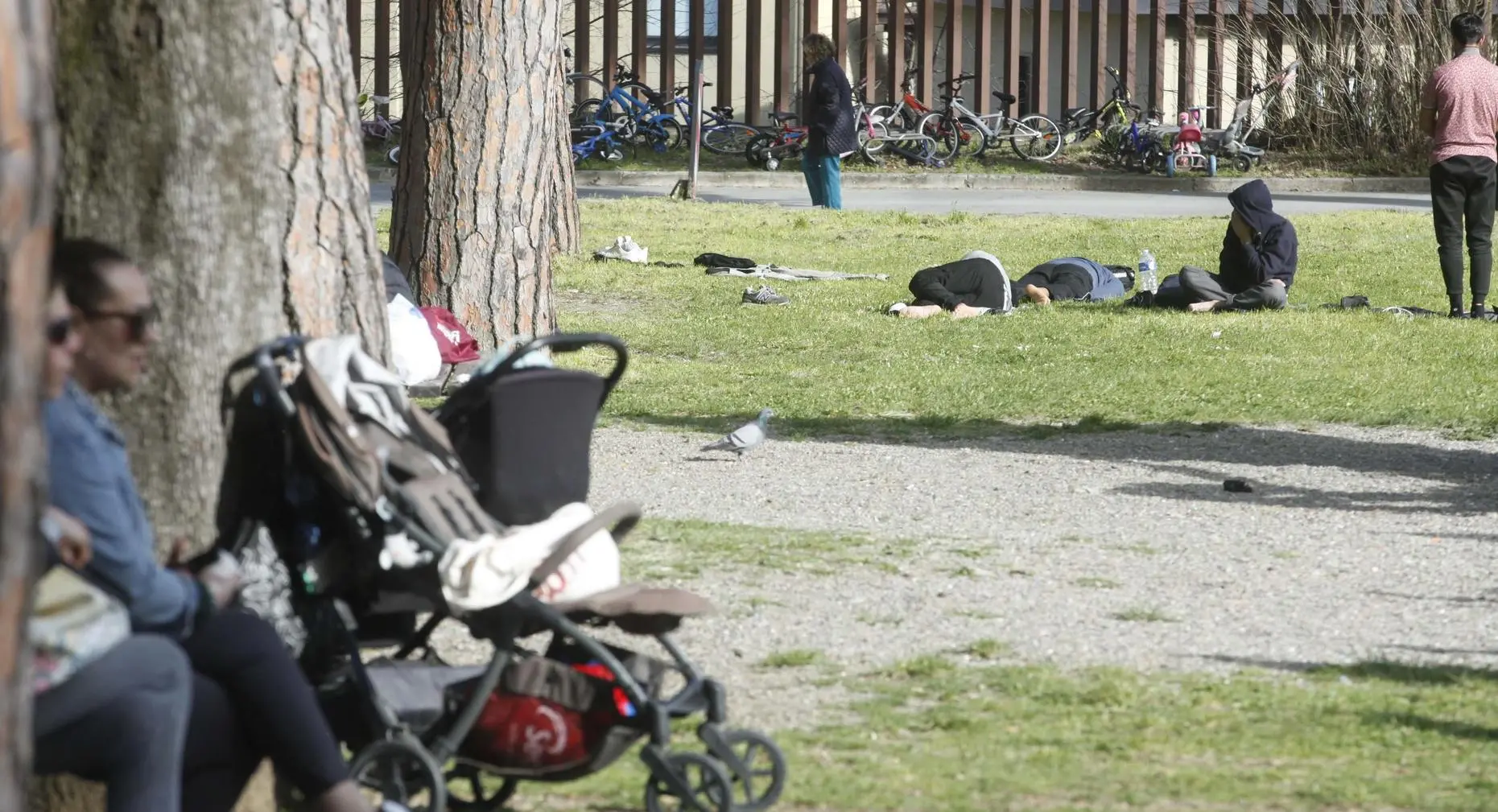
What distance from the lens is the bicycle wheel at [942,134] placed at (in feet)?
97.6

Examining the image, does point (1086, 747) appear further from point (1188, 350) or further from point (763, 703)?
point (1188, 350)

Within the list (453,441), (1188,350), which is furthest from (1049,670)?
(1188,350)

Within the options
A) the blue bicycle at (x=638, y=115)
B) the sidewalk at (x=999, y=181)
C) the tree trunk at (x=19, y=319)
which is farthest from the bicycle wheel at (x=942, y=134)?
the tree trunk at (x=19, y=319)

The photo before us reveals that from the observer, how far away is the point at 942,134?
30.3 meters

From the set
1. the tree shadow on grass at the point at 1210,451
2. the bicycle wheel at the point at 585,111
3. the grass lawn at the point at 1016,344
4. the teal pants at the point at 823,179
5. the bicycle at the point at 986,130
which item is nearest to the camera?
the tree shadow on grass at the point at 1210,451

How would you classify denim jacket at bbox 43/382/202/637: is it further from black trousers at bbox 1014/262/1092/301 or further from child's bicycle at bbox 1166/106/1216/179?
child's bicycle at bbox 1166/106/1216/179

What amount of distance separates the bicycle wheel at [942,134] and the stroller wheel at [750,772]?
1001 inches

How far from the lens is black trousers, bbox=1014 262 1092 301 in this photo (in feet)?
50.8

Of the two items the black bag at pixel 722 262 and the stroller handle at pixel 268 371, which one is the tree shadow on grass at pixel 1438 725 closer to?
the stroller handle at pixel 268 371

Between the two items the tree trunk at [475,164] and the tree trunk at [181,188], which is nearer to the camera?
the tree trunk at [181,188]

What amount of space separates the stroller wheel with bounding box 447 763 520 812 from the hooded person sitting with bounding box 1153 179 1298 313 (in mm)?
10532

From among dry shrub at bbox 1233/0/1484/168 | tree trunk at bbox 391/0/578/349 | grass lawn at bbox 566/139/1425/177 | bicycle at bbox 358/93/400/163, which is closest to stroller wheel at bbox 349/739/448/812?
tree trunk at bbox 391/0/578/349

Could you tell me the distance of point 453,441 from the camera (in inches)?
177

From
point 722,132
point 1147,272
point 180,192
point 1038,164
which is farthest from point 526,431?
point 722,132
